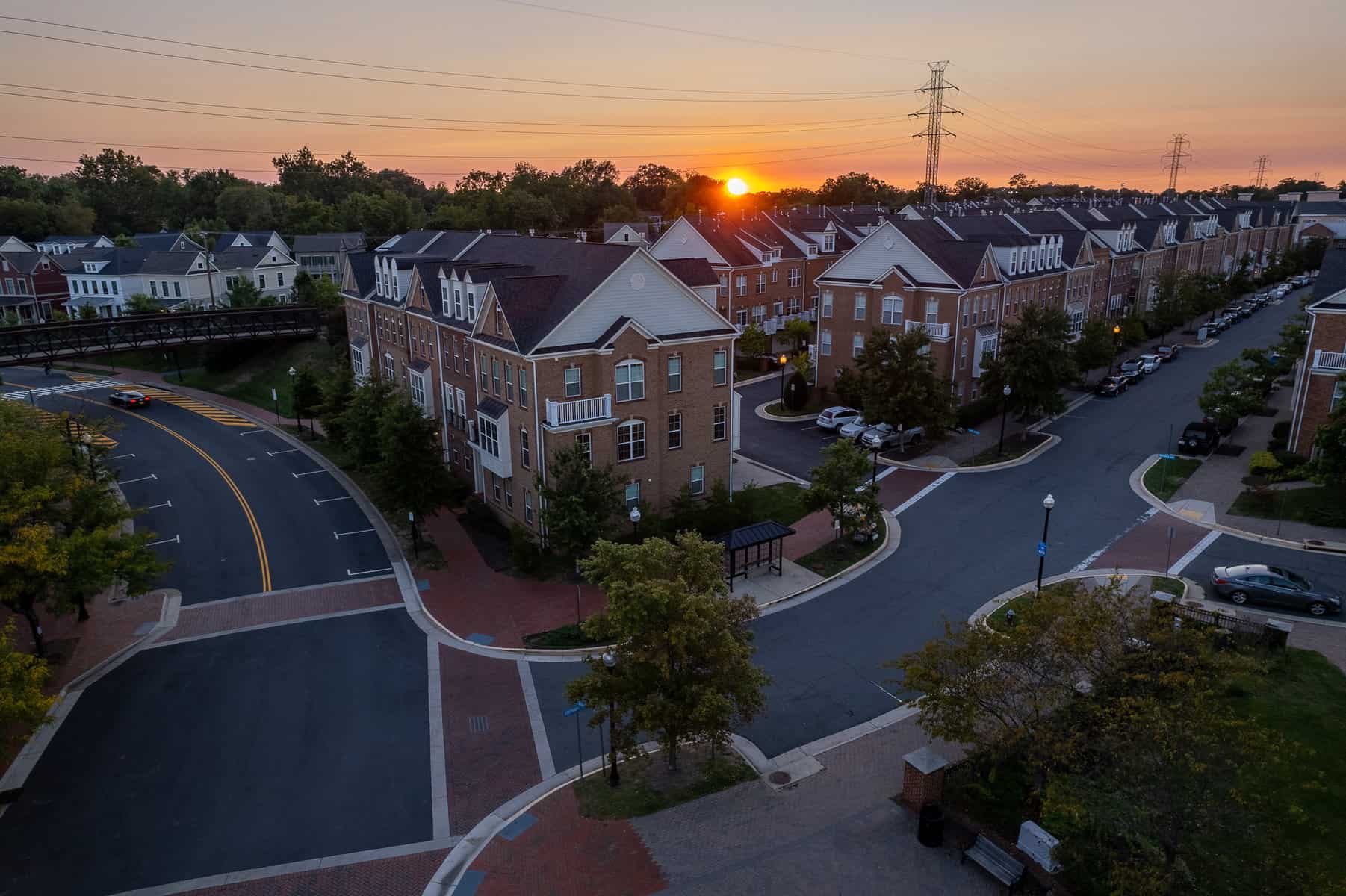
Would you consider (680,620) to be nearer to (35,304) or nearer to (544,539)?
(544,539)

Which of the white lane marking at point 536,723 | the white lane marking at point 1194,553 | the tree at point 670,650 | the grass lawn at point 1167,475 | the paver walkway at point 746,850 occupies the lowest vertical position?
the white lane marking at point 536,723

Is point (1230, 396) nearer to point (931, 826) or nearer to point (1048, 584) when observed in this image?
point (1048, 584)

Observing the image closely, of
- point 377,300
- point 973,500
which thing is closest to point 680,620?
point 973,500

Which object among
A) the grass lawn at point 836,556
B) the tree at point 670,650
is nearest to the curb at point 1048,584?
the grass lawn at point 836,556

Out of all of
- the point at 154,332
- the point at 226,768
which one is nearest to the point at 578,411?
the point at 226,768

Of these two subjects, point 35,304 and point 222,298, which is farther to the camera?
point 35,304

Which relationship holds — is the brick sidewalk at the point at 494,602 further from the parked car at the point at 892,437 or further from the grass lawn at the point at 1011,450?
the grass lawn at the point at 1011,450
